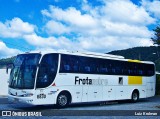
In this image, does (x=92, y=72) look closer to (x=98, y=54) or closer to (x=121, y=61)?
(x=98, y=54)

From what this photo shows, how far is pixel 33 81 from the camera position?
17641mm

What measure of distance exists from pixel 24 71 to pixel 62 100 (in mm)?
2857

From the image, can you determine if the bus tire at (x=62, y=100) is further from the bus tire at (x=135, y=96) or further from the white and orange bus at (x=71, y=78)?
the bus tire at (x=135, y=96)

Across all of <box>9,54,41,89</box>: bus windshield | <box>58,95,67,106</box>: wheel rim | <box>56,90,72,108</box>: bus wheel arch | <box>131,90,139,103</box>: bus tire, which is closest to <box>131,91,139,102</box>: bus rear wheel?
<box>131,90,139,103</box>: bus tire

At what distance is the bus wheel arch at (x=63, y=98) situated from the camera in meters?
19.0

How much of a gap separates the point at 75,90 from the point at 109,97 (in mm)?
3696

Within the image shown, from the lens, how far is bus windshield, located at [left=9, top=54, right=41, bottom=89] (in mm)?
17781

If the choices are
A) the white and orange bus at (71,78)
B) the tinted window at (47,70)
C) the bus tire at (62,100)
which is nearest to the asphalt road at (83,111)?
the bus tire at (62,100)

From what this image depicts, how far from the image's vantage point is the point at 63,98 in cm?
1928

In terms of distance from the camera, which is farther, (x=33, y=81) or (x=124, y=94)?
(x=124, y=94)

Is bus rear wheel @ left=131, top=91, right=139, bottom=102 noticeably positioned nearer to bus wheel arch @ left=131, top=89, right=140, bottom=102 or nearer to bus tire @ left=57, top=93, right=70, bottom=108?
bus wheel arch @ left=131, top=89, right=140, bottom=102

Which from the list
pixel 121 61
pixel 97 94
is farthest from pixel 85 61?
pixel 121 61

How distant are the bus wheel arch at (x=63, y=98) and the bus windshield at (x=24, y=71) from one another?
2.10 meters

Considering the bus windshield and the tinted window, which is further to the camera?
the tinted window
